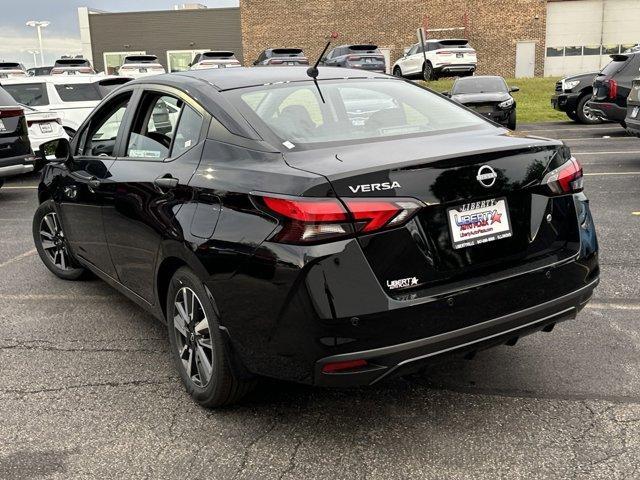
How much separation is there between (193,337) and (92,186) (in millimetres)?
1483

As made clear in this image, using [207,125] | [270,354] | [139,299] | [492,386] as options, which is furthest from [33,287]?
[492,386]

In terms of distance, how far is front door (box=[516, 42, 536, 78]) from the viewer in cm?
3884

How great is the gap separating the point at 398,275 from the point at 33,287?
3.93m

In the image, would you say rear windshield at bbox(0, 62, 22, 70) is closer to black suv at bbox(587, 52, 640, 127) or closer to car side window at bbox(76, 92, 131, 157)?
black suv at bbox(587, 52, 640, 127)

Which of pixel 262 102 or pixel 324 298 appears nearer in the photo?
pixel 324 298

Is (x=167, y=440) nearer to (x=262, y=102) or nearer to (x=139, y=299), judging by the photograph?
(x=139, y=299)

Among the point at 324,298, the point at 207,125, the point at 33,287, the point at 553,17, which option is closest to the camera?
the point at 324,298

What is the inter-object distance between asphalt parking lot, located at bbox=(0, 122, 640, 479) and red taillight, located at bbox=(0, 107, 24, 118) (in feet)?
18.2

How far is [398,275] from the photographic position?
8.87 ft

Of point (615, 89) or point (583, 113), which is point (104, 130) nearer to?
point (615, 89)

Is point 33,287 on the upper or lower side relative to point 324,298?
lower

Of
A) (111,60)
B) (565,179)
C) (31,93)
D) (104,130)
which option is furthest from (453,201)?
(111,60)

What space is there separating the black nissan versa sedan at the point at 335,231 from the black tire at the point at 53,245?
75.3 inches

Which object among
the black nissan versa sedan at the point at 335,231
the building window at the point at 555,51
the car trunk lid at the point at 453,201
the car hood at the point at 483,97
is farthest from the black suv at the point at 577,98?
the building window at the point at 555,51
